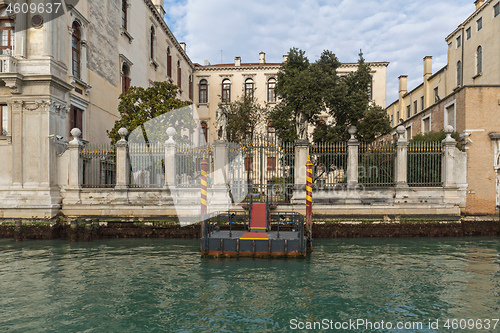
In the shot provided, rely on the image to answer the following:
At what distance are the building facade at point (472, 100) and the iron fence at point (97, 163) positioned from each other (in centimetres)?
1624

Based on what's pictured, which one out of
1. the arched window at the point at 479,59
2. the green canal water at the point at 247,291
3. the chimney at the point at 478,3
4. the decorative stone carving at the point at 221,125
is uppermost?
the chimney at the point at 478,3

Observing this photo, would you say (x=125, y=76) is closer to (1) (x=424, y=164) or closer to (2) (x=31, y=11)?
(2) (x=31, y=11)

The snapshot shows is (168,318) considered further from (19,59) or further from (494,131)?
(494,131)

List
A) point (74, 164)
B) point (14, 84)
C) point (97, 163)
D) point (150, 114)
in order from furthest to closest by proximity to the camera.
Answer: point (150, 114), point (97, 163), point (74, 164), point (14, 84)

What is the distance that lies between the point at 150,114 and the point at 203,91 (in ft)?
79.4

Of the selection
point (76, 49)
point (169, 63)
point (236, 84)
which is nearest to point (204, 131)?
point (236, 84)

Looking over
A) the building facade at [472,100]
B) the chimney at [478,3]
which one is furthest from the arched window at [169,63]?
the chimney at [478,3]

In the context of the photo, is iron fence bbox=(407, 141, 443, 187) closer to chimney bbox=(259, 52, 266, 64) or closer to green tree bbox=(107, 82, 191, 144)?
green tree bbox=(107, 82, 191, 144)

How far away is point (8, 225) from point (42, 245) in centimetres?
256

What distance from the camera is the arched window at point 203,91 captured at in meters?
42.0

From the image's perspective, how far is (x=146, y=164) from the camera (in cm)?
1619

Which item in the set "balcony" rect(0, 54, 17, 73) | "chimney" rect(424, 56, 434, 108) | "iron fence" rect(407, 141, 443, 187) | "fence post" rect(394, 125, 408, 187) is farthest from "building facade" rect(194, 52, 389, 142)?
"fence post" rect(394, 125, 408, 187)

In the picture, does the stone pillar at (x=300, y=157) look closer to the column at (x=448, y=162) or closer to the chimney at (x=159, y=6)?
the column at (x=448, y=162)

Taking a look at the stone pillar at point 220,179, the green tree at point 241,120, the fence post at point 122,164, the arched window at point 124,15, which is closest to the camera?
the stone pillar at point 220,179
